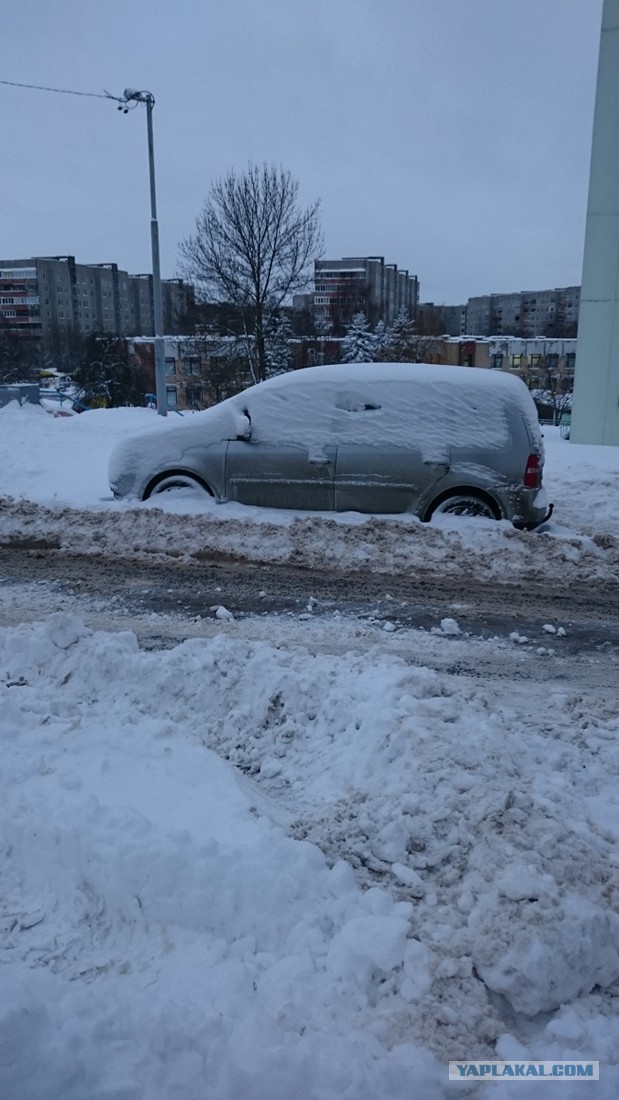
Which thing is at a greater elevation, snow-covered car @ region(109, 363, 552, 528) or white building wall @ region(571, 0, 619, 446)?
white building wall @ region(571, 0, 619, 446)

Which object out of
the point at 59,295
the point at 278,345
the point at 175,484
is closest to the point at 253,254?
the point at 278,345

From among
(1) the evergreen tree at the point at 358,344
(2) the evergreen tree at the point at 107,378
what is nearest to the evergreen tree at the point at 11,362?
(2) the evergreen tree at the point at 107,378

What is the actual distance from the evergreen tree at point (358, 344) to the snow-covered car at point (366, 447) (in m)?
37.2

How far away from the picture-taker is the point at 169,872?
9.63ft

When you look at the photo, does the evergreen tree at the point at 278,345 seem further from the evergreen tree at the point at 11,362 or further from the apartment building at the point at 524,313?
the apartment building at the point at 524,313

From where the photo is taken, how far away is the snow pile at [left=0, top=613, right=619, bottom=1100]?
2344 mm

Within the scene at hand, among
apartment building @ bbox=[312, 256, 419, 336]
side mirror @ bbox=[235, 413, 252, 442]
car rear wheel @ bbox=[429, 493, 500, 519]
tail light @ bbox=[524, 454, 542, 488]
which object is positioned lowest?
car rear wheel @ bbox=[429, 493, 500, 519]

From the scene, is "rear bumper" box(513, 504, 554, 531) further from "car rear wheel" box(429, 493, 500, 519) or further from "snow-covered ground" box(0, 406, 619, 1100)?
"snow-covered ground" box(0, 406, 619, 1100)

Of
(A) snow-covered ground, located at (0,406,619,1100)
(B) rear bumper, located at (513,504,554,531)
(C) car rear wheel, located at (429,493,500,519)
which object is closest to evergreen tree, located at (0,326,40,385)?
(C) car rear wheel, located at (429,493,500,519)

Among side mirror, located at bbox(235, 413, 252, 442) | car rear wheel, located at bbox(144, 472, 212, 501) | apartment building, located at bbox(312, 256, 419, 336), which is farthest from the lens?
apartment building, located at bbox(312, 256, 419, 336)

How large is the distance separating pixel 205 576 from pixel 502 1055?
17.5ft

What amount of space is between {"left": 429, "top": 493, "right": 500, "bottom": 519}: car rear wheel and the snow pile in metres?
4.31

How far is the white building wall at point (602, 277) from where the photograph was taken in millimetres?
20219

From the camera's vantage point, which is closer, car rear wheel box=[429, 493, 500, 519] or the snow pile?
the snow pile
